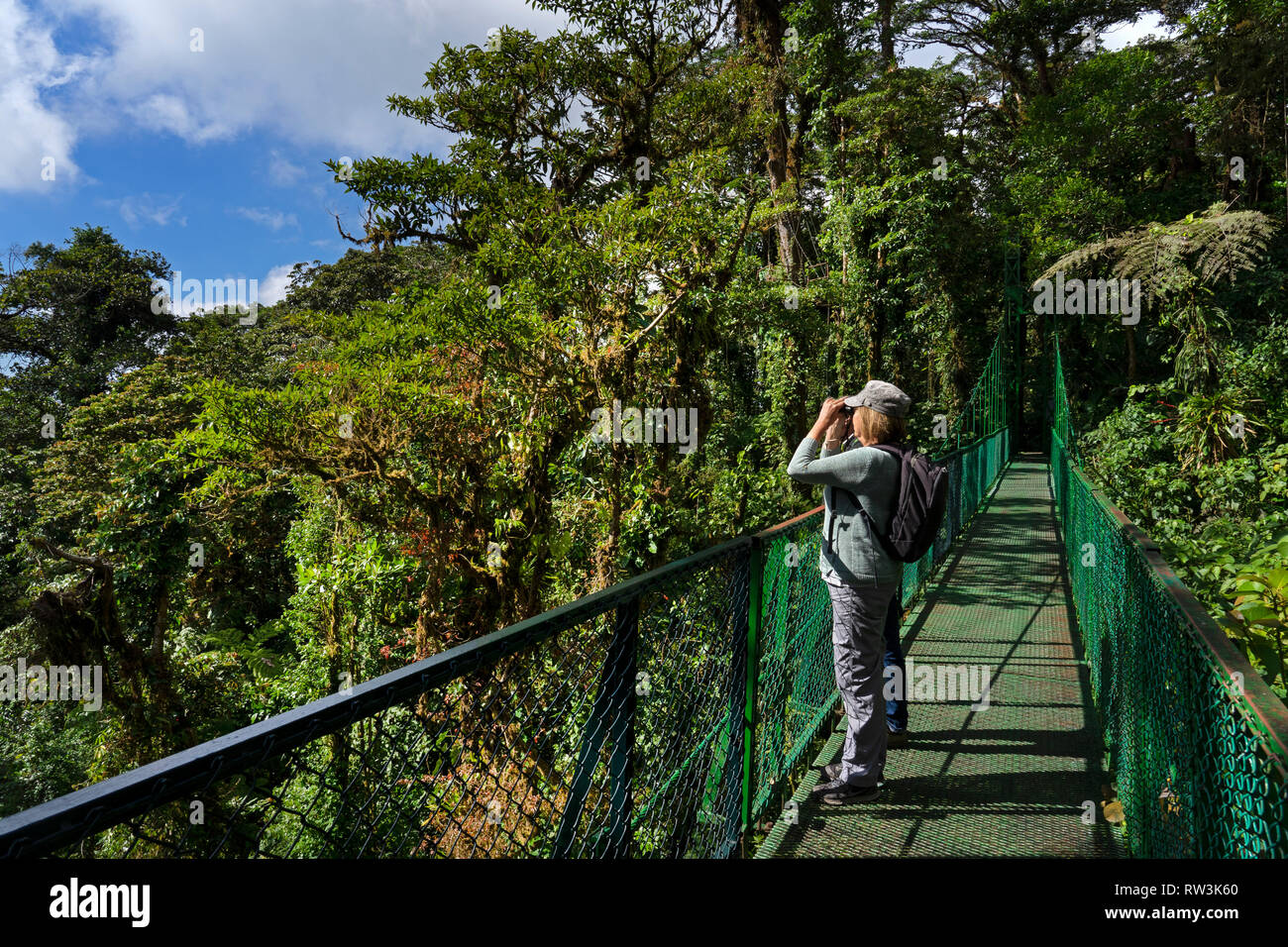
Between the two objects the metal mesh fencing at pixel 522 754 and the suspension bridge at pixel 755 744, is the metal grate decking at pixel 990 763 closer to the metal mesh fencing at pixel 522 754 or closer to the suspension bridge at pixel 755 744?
the suspension bridge at pixel 755 744

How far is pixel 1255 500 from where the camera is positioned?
25.7ft

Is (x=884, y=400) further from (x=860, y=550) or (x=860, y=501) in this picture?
(x=860, y=550)

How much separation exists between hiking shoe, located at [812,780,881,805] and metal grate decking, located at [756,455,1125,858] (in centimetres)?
3

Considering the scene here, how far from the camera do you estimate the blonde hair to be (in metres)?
2.67

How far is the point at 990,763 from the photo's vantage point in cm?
322

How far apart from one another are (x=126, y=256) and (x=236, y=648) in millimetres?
15989

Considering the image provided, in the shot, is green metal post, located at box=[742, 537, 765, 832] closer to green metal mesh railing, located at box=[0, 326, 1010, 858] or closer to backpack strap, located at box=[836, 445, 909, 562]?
green metal mesh railing, located at box=[0, 326, 1010, 858]

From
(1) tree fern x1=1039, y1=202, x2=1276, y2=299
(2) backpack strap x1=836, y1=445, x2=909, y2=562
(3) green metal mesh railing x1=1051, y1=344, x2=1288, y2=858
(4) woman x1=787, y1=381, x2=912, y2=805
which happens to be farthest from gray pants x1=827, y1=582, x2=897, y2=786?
(1) tree fern x1=1039, y1=202, x2=1276, y2=299

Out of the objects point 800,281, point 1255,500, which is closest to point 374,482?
point 800,281

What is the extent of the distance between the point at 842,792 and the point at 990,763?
0.86m

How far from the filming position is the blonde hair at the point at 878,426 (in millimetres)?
2666

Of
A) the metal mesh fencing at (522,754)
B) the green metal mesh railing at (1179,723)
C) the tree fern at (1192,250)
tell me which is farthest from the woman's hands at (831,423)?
the tree fern at (1192,250)

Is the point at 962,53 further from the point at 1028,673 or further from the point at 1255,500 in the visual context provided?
the point at 1028,673

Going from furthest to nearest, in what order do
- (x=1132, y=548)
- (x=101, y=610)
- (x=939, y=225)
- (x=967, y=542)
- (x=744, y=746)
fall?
1. (x=939, y=225)
2. (x=101, y=610)
3. (x=967, y=542)
4. (x=744, y=746)
5. (x=1132, y=548)
